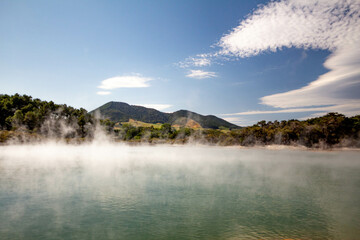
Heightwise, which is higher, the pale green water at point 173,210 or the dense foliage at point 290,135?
the dense foliage at point 290,135

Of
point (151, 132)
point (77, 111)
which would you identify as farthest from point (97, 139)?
point (151, 132)

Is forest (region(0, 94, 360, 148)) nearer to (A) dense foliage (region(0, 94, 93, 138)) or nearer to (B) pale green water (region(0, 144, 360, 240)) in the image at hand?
(A) dense foliage (region(0, 94, 93, 138))

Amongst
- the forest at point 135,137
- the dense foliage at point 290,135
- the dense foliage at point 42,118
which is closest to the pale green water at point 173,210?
the forest at point 135,137

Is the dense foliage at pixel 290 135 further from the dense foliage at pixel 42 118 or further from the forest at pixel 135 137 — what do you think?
the dense foliage at pixel 42 118

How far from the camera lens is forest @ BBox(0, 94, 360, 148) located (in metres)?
104

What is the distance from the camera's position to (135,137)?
187 metres

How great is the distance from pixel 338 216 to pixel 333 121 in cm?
11143

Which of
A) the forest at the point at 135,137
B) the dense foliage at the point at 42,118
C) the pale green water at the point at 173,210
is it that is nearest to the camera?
the pale green water at the point at 173,210

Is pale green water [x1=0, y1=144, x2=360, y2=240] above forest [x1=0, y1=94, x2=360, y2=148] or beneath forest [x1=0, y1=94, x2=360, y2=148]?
beneath

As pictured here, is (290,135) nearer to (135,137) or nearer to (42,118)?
(135,137)

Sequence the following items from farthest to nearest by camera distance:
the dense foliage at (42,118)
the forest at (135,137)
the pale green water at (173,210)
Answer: the dense foliage at (42,118)
the forest at (135,137)
the pale green water at (173,210)

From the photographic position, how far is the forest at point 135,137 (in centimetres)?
10438

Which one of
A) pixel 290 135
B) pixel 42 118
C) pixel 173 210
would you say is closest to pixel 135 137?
pixel 42 118

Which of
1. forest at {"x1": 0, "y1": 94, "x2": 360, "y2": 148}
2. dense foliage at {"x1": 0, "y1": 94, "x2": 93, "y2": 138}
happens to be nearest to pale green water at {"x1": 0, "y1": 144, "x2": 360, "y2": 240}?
forest at {"x1": 0, "y1": 94, "x2": 360, "y2": 148}
